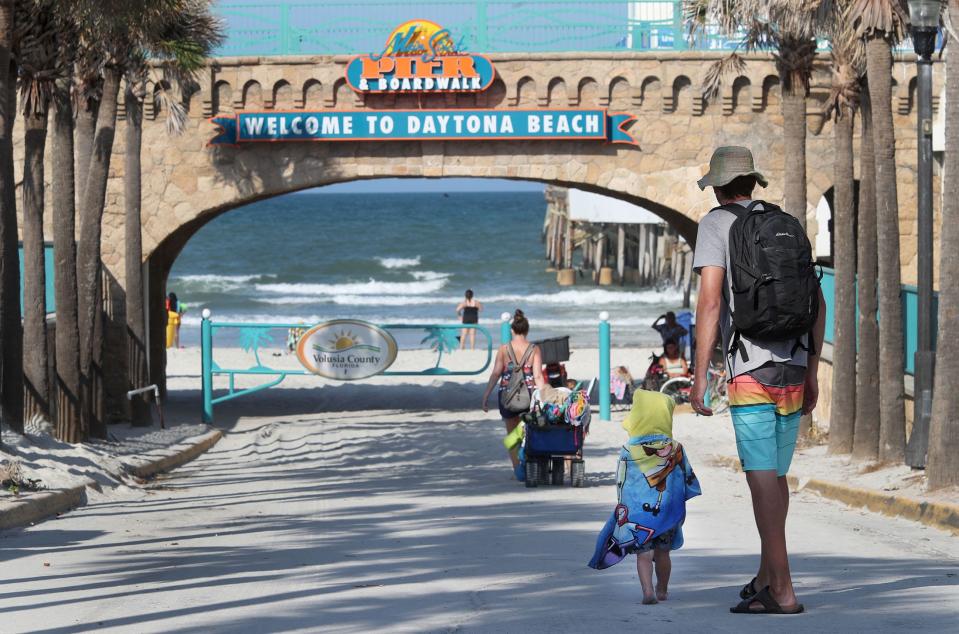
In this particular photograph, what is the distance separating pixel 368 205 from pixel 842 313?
128 meters

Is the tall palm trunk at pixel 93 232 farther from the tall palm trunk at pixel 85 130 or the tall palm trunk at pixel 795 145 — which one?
the tall palm trunk at pixel 795 145

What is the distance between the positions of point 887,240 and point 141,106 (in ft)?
37.5

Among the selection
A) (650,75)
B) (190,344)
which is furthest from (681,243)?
(650,75)

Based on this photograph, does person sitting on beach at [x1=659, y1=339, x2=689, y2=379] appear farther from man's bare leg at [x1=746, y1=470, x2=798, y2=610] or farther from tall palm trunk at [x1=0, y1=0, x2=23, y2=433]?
man's bare leg at [x1=746, y1=470, x2=798, y2=610]

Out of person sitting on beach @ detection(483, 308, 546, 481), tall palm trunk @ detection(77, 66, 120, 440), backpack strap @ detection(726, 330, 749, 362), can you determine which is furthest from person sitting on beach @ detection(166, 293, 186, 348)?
backpack strap @ detection(726, 330, 749, 362)

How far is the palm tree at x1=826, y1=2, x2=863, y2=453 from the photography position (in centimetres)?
1363

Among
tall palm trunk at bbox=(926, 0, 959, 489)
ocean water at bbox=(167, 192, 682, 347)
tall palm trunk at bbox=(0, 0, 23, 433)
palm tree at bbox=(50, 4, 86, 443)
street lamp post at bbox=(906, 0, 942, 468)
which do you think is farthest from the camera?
ocean water at bbox=(167, 192, 682, 347)

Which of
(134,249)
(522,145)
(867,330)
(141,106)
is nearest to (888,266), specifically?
(867,330)

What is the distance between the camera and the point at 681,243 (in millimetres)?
55281

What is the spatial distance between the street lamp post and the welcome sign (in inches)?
313

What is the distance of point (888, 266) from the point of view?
12266mm

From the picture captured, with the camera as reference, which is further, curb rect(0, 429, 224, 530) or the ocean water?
the ocean water

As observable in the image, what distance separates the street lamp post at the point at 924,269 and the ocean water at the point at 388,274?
12.1 m

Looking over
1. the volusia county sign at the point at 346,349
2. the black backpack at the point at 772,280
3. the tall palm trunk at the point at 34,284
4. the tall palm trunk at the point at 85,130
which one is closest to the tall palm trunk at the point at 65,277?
the tall palm trunk at the point at 34,284
